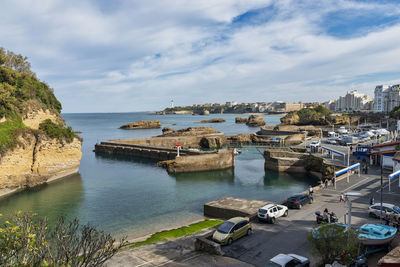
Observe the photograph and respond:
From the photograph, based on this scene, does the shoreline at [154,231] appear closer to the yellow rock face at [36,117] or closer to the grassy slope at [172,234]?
the grassy slope at [172,234]

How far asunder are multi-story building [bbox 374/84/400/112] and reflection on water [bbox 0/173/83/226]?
169m

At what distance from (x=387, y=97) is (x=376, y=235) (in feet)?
608

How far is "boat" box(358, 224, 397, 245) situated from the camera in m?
Answer: 13.9

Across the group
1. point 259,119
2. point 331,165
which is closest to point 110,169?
point 331,165

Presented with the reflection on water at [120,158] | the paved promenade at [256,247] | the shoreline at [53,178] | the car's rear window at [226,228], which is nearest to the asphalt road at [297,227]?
the paved promenade at [256,247]

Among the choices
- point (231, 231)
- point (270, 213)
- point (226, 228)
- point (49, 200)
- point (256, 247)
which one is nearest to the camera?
point (256, 247)

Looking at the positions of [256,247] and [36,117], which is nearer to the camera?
[256,247]

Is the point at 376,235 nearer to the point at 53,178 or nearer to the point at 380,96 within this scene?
the point at 53,178

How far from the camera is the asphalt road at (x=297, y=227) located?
1472 centimetres

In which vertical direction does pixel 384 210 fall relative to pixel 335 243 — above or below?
below

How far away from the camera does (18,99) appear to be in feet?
127

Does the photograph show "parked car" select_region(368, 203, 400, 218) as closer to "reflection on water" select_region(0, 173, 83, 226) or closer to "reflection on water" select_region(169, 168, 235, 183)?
"reflection on water" select_region(169, 168, 235, 183)

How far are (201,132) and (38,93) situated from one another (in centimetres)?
5081

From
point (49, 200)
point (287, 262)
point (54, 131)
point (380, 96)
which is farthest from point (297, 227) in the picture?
point (380, 96)
